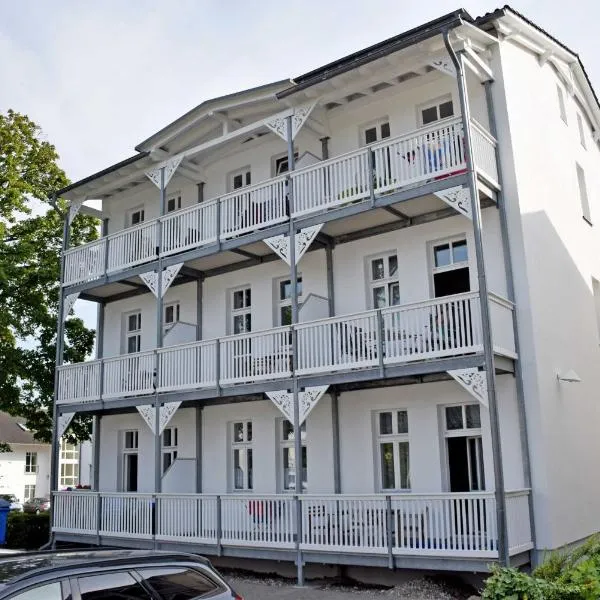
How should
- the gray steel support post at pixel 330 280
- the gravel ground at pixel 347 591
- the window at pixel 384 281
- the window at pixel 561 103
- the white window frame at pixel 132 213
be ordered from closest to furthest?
the gravel ground at pixel 347 591 → the window at pixel 384 281 → the gray steel support post at pixel 330 280 → the window at pixel 561 103 → the white window frame at pixel 132 213

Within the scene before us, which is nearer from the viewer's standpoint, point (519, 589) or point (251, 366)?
point (519, 589)

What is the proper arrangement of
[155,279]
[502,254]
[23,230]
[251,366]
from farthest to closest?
[23,230] < [155,279] < [251,366] < [502,254]

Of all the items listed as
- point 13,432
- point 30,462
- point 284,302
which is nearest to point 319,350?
point 284,302

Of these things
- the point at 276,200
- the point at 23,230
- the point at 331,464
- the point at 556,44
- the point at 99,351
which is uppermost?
the point at 556,44

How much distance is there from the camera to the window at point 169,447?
58.2 feet

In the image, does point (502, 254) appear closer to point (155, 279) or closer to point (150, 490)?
point (155, 279)

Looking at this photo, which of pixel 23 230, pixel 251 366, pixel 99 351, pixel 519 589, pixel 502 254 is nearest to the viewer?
pixel 519 589

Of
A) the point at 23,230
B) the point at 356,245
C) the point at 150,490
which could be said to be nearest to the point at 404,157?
the point at 356,245

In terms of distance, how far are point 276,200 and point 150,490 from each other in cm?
794

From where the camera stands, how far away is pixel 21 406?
2080cm

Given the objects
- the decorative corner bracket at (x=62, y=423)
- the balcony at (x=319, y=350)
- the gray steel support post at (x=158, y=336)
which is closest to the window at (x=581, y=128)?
the balcony at (x=319, y=350)

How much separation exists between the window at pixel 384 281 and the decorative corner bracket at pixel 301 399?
2.39 metres

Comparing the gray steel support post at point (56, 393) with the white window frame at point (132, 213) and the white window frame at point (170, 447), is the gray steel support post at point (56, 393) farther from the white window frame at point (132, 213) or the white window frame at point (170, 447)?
the white window frame at point (170, 447)

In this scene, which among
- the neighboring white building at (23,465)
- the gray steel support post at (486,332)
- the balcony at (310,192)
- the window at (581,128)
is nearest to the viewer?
the gray steel support post at (486,332)
